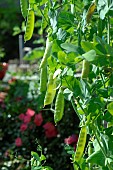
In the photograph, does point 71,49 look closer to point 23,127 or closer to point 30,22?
point 30,22

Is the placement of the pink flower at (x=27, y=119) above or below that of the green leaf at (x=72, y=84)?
below

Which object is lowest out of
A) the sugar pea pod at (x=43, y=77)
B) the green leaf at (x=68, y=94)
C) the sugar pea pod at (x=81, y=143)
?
the sugar pea pod at (x=81, y=143)

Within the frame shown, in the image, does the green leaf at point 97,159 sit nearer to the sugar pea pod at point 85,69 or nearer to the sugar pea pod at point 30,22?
the sugar pea pod at point 85,69

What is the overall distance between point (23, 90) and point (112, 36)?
9.85 feet

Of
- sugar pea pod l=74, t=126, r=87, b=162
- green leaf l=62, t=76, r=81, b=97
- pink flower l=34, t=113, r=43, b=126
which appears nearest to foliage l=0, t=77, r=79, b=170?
pink flower l=34, t=113, r=43, b=126

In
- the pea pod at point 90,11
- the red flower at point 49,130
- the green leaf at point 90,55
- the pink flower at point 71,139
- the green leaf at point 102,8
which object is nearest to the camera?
the green leaf at point 90,55

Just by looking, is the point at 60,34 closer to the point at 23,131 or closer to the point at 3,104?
the point at 23,131

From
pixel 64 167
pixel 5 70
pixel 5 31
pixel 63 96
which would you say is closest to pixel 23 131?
pixel 64 167

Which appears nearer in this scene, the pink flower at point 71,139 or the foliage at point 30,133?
the pink flower at point 71,139

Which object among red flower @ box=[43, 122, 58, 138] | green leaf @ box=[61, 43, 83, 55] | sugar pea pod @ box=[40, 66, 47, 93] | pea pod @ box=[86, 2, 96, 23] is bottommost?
red flower @ box=[43, 122, 58, 138]

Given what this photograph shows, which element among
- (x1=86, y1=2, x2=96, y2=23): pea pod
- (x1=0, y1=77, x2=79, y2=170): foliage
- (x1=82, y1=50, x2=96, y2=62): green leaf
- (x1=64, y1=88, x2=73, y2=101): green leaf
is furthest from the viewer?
(x1=0, y1=77, x2=79, y2=170): foliage

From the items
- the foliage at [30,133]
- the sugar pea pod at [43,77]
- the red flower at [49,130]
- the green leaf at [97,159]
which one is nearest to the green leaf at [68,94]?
the sugar pea pod at [43,77]

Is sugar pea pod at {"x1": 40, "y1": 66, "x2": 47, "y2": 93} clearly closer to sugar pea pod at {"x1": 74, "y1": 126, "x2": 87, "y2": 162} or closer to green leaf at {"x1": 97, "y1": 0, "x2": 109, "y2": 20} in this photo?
sugar pea pod at {"x1": 74, "y1": 126, "x2": 87, "y2": 162}

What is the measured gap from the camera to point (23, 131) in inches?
163
